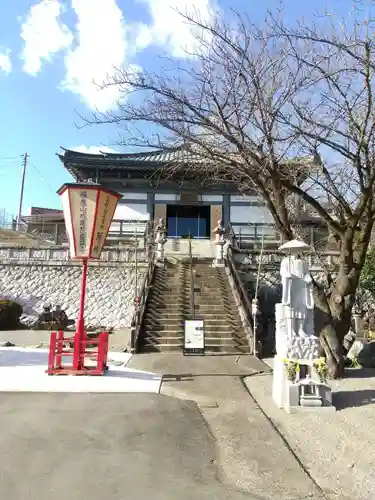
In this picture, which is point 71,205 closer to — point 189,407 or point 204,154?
point 204,154

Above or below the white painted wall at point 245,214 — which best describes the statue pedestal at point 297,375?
below

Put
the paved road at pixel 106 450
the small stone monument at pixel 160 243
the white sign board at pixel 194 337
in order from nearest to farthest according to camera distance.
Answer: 1. the paved road at pixel 106 450
2. the white sign board at pixel 194 337
3. the small stone monument at pixel 160 243

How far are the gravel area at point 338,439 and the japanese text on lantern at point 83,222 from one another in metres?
4.88

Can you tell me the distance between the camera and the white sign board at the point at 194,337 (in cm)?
1057

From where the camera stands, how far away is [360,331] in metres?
14.8

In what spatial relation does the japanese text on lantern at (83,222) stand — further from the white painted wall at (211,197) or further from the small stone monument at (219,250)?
the white painted wall at (211,197)

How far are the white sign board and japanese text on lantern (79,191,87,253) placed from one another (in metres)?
3.99

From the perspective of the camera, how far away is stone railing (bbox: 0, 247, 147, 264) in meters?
18.4

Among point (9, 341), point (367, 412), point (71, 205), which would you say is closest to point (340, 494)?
point (367, 412)

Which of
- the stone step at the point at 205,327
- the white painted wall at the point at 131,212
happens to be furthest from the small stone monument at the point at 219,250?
the white painted wall at the point at 131,212

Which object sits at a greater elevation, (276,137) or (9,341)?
(276,137)

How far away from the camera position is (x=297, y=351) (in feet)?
21.7

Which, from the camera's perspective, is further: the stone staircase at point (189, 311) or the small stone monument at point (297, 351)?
Result: the stone staircase at point (189, 311)

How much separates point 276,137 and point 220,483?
6483 millimetres
